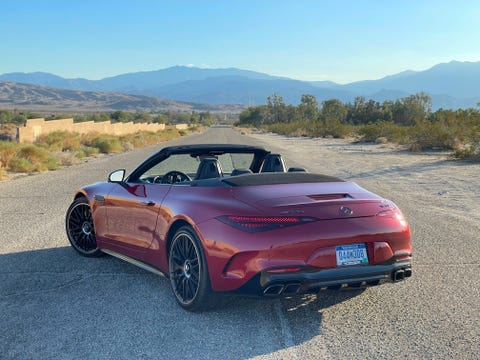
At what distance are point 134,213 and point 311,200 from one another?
2.10 metres

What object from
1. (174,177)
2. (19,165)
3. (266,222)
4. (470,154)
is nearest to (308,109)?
(470,154)

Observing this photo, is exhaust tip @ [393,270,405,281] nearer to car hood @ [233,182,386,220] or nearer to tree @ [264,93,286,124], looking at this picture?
car hood @ [233,182,386,220]

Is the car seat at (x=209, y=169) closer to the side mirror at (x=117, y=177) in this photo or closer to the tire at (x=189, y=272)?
the tire at (x=189, y=272)

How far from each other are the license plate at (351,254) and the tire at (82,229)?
352cm

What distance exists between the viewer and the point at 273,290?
4094 mm

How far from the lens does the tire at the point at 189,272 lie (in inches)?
173

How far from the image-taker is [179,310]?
477cm

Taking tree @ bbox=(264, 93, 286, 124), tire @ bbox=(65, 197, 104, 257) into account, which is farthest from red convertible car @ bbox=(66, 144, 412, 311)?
tree @ bbox=(264, 93, 286, 124)

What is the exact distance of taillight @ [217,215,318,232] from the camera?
4.08 metres

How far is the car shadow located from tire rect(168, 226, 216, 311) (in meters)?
0.13

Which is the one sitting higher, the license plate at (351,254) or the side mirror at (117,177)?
the side mirror at (117,177)

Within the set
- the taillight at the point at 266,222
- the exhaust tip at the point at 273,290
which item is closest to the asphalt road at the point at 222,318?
the exhaust tip at the point at 273,290

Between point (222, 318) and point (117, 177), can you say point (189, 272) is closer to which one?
point (222, 318)

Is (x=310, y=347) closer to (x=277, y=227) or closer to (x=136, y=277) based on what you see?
(x=277, y=227)
